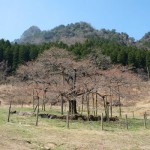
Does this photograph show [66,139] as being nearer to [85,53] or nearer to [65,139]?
[65,139]

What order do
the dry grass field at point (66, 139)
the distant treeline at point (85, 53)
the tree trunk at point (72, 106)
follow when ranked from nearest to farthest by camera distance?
the dry grass field at point (66, 139)
the tree trunk at point (72, 106)
the distant treeline at point (85, 53)

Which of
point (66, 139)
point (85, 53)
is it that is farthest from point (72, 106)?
point (85, 53)

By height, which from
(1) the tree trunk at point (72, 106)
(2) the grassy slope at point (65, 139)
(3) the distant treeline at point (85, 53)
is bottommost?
(2) the grassy slope at point (65, 139)

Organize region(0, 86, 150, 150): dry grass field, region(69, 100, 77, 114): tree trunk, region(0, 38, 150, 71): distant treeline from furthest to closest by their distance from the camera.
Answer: region(0, 38, 150, 71): distant treeline → region(69, 100, 77, 114): tree trunk → region(0, 86, 150, 150): dry grass field

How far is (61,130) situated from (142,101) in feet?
125

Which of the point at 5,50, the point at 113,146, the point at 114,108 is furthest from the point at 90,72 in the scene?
the point at 5,50

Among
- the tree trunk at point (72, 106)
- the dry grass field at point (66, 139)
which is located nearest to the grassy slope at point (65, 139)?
the dry grass field at point (66, 139)

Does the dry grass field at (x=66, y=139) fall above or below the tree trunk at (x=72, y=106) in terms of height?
below

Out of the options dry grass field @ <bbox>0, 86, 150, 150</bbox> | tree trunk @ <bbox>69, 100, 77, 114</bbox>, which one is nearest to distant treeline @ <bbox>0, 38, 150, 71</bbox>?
tree trunk @ <bbox>69, 100, 77, 114</bbox>

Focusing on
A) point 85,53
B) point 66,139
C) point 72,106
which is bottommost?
point 66,139

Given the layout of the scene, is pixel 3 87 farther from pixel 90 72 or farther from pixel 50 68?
pixel 90 72

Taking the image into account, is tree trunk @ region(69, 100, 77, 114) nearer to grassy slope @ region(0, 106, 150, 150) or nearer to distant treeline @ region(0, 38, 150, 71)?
grassy slope @ region(0, 106, 150, 150)

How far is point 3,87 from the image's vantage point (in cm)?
6556

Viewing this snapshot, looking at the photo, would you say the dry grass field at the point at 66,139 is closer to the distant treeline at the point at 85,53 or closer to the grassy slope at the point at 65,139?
the grassy slope at the point at 65,139
